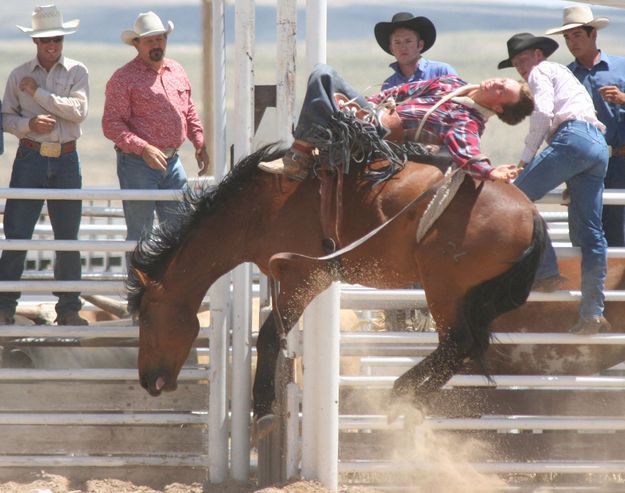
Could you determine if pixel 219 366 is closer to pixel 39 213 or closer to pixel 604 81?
pixel 39 213

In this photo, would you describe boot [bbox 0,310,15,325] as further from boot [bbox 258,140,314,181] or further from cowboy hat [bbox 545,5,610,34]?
cowboy hat [bbox 545,5,610,34]

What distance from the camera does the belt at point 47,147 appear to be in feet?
18.8

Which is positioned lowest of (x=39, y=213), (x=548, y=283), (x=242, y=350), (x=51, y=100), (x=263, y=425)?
(x=263, y=425)

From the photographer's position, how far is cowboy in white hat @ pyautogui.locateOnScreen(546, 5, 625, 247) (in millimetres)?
5691

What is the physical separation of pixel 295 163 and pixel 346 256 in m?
0.52

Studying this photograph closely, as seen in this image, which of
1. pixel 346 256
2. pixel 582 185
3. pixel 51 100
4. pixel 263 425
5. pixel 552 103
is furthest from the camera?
pixel 51 100

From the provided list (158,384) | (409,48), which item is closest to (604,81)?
(409,48)

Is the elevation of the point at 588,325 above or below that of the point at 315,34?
below

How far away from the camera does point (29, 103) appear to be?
588 centimetres

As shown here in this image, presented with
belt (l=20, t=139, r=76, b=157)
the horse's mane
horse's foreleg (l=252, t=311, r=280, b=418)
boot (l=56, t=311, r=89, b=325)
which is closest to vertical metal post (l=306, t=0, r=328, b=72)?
the horse's mane

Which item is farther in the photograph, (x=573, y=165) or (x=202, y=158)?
(x=202, y=158)

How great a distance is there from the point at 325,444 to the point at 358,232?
1205 millimetres

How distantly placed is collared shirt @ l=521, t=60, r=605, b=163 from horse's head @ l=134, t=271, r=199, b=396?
1941 mm

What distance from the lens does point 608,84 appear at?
5.80 metres
